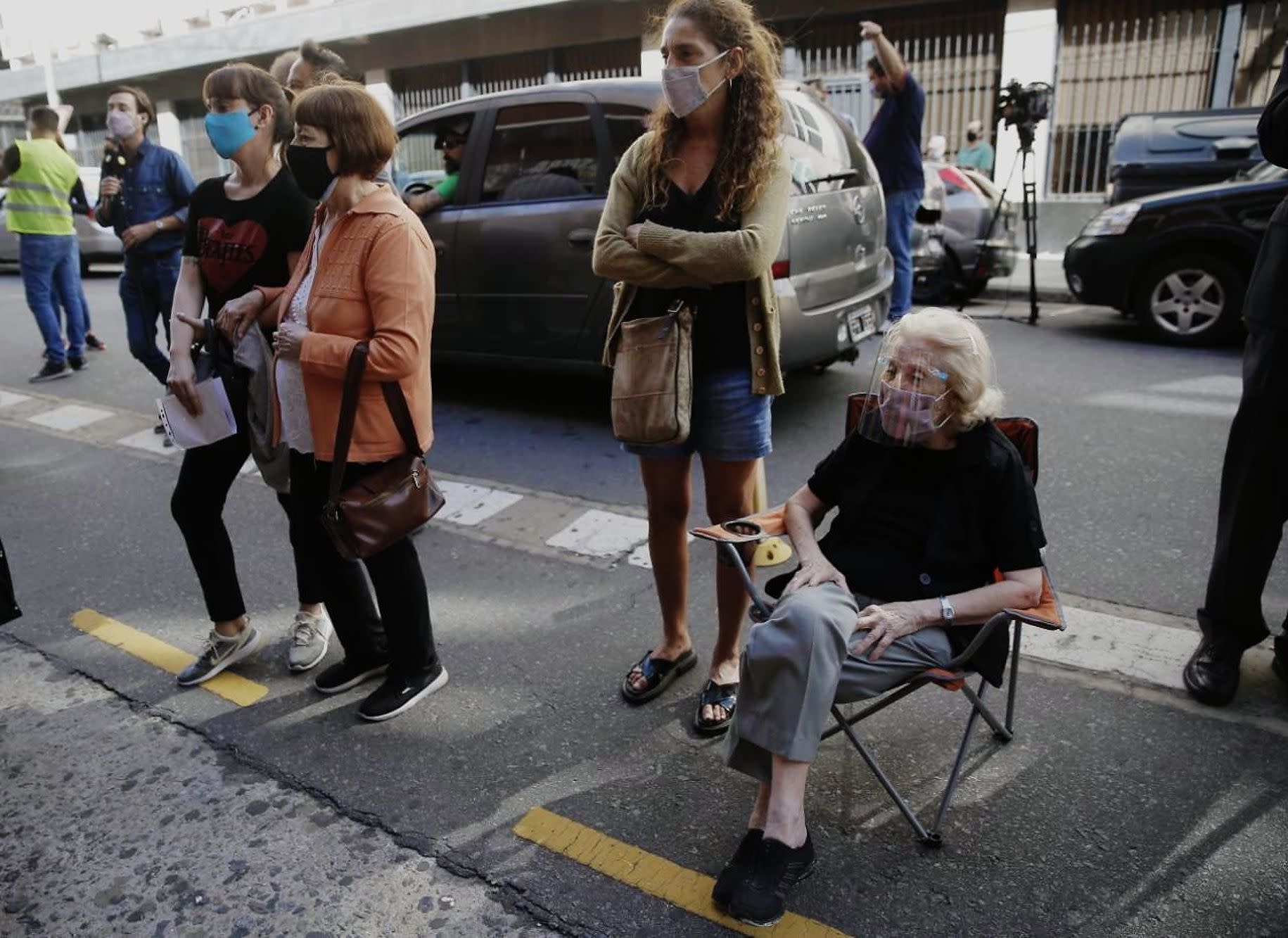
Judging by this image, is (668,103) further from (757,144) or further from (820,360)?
(820,360)

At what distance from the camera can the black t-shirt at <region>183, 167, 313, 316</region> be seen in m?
3.09

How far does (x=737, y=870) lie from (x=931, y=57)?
14780 millimetres

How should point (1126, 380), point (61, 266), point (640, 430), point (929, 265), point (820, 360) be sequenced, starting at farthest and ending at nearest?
point (929, 265) → point (61, 266) → point (1126, 380) → point (820, 360) → point (640, 430)

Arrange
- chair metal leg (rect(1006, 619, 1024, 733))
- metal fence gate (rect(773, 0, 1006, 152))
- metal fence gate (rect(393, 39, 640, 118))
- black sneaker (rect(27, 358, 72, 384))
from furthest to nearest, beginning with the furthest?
1. metal fence gate (rect(393, 39, 640, 118))
2. metal fence gate (rect(773, 0, 1006, 152))
3. black sneaker (rect(27, 358, 72, 384))
4. chair metal leg (rect(1006, 619, 1024, 733))

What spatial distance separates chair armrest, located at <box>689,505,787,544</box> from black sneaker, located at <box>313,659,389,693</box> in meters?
1.30

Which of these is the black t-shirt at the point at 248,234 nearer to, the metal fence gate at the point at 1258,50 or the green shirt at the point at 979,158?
the green shirt at the point at 979,158

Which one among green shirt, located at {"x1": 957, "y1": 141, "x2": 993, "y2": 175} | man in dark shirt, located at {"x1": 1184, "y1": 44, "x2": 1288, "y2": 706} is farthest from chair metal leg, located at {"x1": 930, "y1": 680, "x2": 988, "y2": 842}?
green shirt, located at {"x1": 957, "y1": 141, "x2": 993, "y2": 175}

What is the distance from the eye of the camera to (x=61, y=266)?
7906 mm

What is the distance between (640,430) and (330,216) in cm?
105

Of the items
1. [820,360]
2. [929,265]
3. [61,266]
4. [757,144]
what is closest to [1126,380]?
[820,360]

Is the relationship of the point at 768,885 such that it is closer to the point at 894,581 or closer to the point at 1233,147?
the point at 894,581

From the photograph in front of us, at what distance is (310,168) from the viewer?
273 centimetres

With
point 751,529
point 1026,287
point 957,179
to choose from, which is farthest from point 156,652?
point 1026,287

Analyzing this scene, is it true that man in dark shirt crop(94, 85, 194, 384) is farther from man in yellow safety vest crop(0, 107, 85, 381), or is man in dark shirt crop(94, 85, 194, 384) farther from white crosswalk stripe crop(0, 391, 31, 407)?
man in yellow safety vest crop(0, 107, 85, 381)
